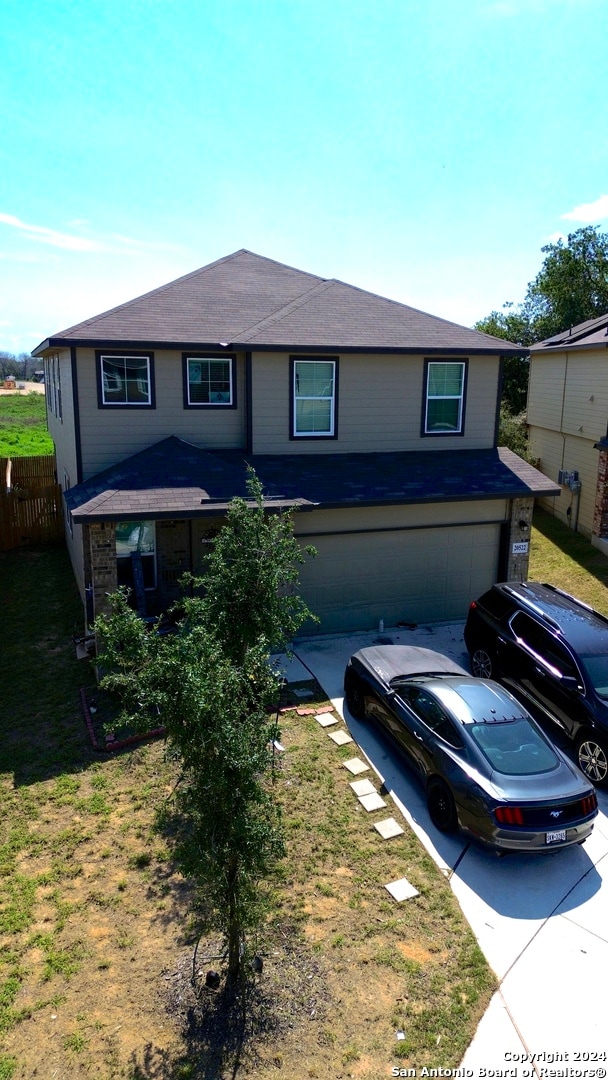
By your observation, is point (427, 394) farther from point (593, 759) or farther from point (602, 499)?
point (593, 759)

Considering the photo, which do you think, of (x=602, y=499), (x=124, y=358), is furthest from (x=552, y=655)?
(x=602, y=499)

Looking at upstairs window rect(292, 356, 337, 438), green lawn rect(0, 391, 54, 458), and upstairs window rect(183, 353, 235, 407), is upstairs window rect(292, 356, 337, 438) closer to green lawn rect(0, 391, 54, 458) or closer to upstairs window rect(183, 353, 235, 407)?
upstairs window rect(183, 353, 235, 407)

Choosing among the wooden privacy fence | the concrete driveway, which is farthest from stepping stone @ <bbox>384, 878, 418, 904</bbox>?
the wooden privacy fence

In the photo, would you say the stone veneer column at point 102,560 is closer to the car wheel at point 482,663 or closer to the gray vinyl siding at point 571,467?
the car wheel at point 482,663

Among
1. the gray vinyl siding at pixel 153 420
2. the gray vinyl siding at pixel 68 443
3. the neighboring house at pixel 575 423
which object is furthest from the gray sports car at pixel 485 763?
the neighboring house at pixel 575 423

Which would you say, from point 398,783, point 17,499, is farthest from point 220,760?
point 17,499

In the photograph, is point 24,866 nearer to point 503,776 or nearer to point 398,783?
point 398,783
